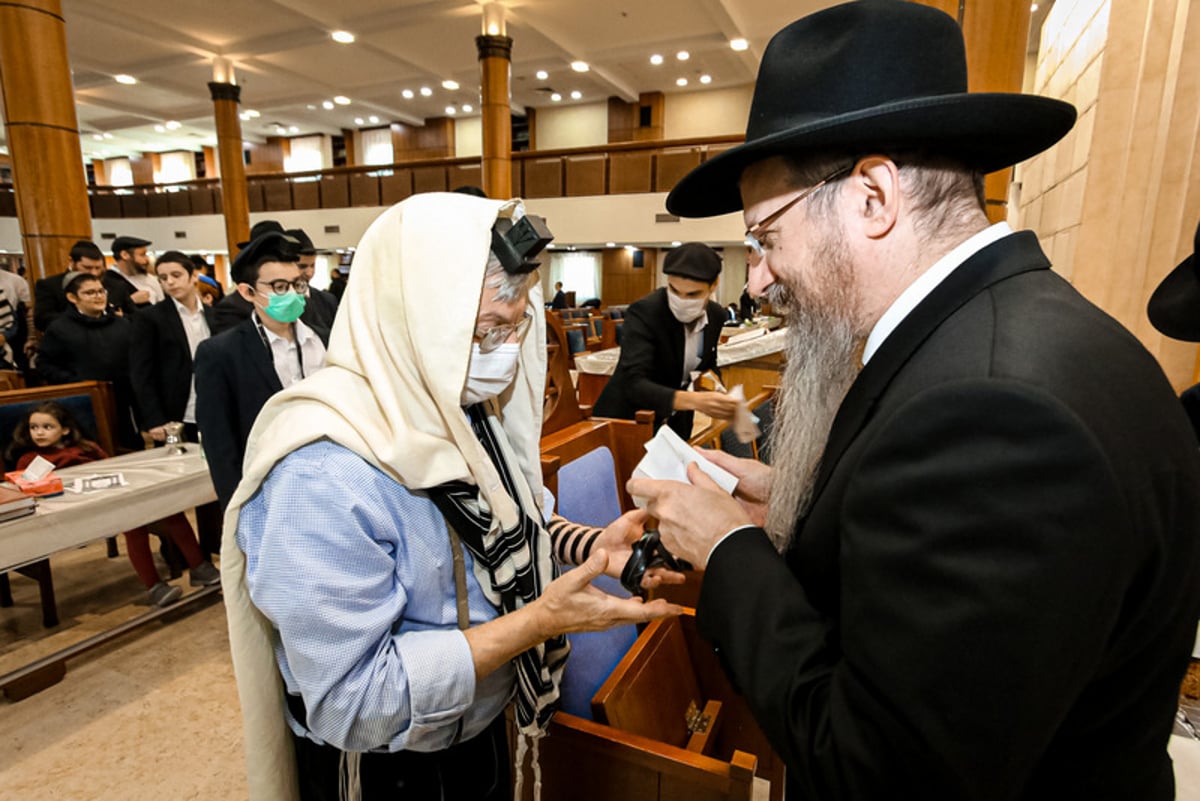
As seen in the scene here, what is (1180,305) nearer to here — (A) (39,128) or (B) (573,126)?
(A) (39,128)

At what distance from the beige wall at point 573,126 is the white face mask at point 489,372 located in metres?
17.6

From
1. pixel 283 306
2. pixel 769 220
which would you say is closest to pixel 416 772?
pixel 769 220

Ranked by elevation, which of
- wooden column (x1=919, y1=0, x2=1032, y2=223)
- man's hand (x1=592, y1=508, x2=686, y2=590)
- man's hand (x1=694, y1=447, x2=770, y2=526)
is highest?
wooden column (x1=919, y1=0, x2=1032, y2=223)

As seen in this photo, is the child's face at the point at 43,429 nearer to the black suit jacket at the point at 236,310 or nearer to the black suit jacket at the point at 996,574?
the black suit jacket at the point at 236,310

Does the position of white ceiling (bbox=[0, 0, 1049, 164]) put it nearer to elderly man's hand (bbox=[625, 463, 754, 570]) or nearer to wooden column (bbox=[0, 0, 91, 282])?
wooden column (bbox=[0, 0, 91, 282])

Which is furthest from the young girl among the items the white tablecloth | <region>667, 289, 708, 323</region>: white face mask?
<region>667, 289, 708, 323</region>: white face mask

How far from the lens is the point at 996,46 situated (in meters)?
2.47

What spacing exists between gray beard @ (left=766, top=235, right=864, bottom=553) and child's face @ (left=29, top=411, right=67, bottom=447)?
3.65 m

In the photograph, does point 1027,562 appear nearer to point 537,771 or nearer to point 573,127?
point 537,771

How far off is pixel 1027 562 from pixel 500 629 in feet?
2.68

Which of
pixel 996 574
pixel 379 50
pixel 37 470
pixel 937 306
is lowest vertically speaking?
pixel 37 470

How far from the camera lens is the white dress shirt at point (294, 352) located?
9.14ft

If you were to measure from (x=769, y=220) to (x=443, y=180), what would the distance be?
1596cm

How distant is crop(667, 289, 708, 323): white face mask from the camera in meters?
3.07
